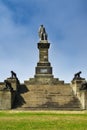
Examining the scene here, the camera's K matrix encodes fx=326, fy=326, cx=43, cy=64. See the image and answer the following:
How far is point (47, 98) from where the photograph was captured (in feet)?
109

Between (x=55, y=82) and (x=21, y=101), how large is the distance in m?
9.19

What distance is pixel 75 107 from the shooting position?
31281 mm

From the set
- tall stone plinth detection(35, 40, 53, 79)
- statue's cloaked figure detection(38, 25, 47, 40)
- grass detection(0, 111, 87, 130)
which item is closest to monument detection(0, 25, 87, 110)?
tall stone plinth detection(35, 40, 53, 79)

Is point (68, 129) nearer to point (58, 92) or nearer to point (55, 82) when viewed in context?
point (58, 92)

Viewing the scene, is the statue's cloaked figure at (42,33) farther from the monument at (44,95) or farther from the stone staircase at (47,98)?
the stone staircase at (47,98)

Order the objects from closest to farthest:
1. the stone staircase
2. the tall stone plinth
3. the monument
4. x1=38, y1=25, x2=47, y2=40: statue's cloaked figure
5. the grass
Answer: the grass → the stone staircase → the monument → the tall stone plinth → x1=38, y1=25, x2=47, y2=40: statue's cloaked figure

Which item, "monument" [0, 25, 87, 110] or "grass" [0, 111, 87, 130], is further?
"monument" [0, 25, 87, 110]

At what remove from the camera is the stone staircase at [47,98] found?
31.2 metres

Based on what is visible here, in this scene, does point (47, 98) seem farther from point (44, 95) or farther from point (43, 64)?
point (43, 64)

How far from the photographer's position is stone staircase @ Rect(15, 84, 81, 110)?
3125 centimetres

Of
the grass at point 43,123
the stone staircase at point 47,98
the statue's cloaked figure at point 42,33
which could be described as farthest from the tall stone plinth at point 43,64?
the grass at point 43,123

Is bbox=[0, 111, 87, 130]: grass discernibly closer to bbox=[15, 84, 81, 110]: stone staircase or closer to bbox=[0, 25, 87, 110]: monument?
bbox=[15, 84, 81, 110]: stone staircase

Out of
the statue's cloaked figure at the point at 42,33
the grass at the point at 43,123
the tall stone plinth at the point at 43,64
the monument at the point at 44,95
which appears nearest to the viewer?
the grass at the point at 43,123

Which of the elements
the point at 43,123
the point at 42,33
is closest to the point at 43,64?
the point at 42,33
